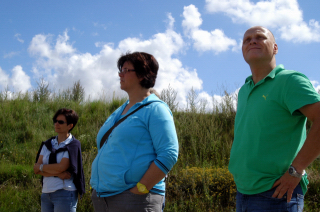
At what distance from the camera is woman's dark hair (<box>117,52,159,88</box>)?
2664 millimetres

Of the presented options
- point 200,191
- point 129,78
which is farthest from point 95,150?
point 129,78

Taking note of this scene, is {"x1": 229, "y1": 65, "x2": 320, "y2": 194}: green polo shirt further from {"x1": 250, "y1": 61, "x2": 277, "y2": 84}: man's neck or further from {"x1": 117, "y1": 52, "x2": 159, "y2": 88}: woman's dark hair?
{"x1": 117, "y1": 52, "x2": 159, "y2": 88}: woman's dark hair

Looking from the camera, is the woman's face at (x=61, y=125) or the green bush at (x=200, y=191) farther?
the green bush at (x=200, y=191)

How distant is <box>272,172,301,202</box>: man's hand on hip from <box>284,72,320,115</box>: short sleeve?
452 millimetres

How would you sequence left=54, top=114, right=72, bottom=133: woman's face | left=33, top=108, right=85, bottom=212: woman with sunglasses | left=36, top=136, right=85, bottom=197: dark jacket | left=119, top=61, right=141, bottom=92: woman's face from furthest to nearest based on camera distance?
left=54, top=114, right=72, bottom=133: woman's face
left=36, top=136, right=85, bottom=197: dark jacket
left=33, top=108, right=85, bottom=212: woman with sunglasses
left=119, top=61, right=141, bottom=92: woman's face

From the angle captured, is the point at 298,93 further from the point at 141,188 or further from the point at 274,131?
the point at 141,188

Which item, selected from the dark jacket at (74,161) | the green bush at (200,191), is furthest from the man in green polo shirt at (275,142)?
the green bush at (200,191)

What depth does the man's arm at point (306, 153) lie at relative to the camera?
1.75m

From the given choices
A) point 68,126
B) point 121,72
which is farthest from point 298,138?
point 68,126

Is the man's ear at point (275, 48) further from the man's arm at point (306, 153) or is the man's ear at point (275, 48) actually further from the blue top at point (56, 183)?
the blue top at point (56, 183)

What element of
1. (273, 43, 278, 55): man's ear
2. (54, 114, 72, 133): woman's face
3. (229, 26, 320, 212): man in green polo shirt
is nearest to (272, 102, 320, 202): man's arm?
(229, 26, 320, 212): man in green polo shirt

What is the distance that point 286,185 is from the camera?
183 centimetres

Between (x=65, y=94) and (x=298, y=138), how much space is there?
484 inches

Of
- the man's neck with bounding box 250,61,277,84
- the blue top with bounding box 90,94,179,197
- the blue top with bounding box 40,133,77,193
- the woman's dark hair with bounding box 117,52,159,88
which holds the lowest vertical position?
the blue top with bounding box 40,133,77,193
